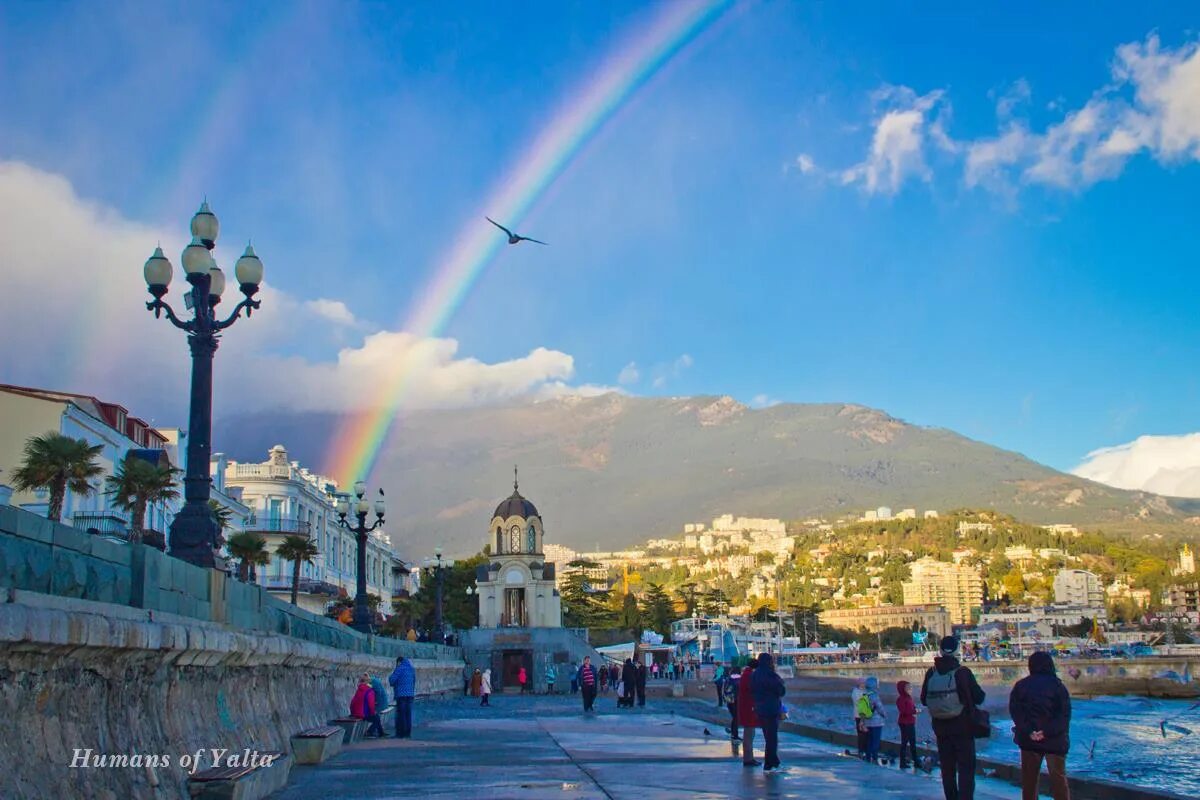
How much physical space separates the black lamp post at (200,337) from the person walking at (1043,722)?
8.32 meters

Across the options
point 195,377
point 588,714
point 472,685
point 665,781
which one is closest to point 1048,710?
point 665,781

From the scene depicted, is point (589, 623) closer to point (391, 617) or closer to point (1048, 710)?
point (391, 617)

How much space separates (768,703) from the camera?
1405 centimetres

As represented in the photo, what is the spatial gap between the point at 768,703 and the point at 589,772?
2.42m

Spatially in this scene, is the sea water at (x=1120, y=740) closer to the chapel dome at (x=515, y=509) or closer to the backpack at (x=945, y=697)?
the backpack at (x=945, y=697)

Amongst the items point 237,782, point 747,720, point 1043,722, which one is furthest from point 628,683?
point 237,782

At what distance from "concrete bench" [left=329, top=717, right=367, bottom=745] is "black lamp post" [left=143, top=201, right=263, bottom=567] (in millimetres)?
5476

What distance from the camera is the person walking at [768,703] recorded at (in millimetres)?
13656

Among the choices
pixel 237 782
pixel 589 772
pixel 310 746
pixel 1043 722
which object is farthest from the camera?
pixel 310 746

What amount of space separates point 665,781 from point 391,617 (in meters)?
74.0

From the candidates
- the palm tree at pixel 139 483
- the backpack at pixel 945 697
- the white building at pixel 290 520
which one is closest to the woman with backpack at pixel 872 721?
the backpack at pixel 945 697

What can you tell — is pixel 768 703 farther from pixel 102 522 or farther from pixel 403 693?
pixel 102 522

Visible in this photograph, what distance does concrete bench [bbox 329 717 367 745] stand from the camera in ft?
58.7

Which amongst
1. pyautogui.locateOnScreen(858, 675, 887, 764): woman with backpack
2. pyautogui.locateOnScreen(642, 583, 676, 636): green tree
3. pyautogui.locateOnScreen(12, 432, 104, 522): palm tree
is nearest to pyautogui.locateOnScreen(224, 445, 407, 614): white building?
pyautogui.locateOnScreen(12, 432, 104, 522): palm tree
